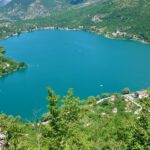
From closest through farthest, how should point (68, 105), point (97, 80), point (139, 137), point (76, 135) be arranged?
point (139, 137), point (76, 135), point (68, 105), point (97, 80)

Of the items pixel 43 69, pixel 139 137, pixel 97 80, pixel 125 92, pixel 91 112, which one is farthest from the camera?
pixel 43 69

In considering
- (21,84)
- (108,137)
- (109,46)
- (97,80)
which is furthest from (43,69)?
(108,137)

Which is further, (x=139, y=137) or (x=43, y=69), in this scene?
(x=43, y=69)

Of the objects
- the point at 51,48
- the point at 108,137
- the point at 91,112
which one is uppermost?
Result: the point at 108,137

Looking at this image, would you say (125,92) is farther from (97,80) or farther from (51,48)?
(51,48)

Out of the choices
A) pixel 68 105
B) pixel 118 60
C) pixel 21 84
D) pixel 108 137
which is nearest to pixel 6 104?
pixel 21 84

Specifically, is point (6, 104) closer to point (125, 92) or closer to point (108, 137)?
point (125, 92)

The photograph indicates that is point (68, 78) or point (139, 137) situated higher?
point (139, 137)
